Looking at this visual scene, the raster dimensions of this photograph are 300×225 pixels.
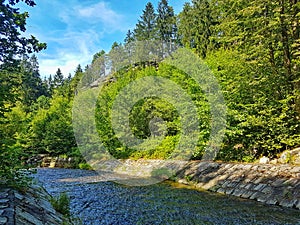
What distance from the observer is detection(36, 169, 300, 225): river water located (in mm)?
6379

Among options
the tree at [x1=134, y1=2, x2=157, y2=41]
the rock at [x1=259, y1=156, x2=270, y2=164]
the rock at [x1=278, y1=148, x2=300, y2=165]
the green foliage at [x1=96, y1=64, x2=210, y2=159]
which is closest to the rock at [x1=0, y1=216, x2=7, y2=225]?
the rock at [x1=278, y1=148, x2=300, y2=165]

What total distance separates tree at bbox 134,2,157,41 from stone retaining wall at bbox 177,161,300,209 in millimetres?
31323

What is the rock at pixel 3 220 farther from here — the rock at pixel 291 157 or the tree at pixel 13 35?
the rock at pixel 291 157

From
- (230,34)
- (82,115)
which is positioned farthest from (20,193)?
(82,115)

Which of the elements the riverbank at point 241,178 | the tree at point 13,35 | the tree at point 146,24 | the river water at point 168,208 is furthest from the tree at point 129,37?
the tree at point 13,35

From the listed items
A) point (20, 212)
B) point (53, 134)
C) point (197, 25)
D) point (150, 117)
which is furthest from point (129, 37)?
point (20, 212)

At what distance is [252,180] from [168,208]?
359cm

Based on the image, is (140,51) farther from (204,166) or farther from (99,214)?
(99,214)

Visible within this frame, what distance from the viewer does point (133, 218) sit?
660cm

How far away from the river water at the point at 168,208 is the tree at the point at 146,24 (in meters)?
33.3

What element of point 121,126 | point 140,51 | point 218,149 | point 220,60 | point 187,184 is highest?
point 140,51

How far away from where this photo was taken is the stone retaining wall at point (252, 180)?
7.81 meters

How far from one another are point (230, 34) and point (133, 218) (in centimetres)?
1196

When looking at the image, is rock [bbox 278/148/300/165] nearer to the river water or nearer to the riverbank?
the riverbank
